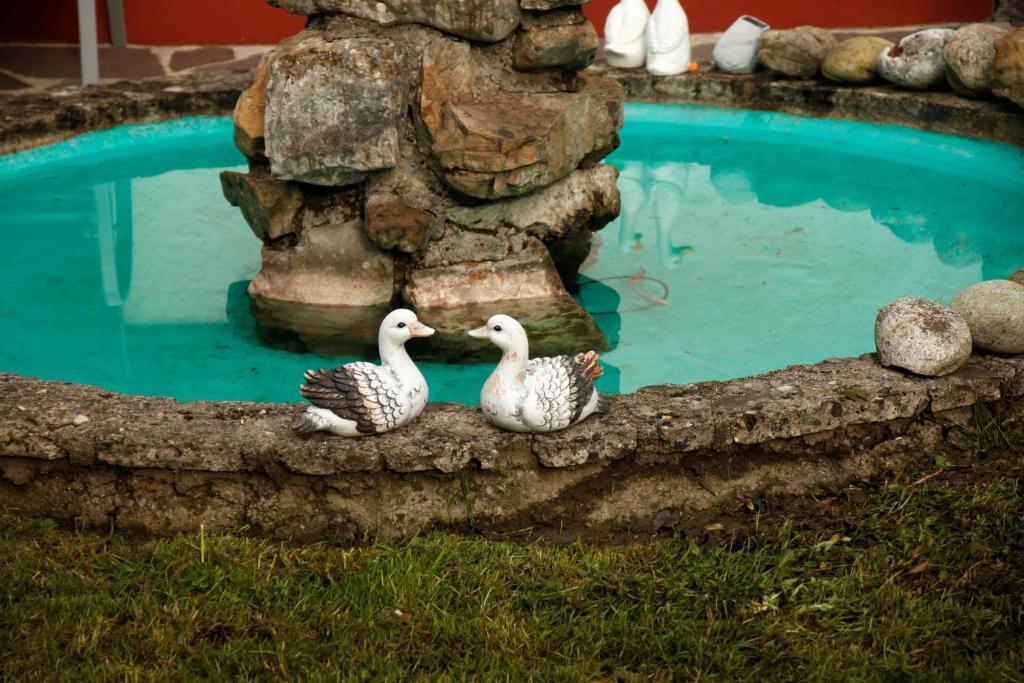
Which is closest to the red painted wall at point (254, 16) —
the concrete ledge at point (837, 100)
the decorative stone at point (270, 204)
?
the concrete ledge at point (837, 100)

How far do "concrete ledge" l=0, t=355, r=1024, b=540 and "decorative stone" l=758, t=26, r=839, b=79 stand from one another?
19.2 feet

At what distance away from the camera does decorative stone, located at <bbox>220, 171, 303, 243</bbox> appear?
18.9ft

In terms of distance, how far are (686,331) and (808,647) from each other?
2688 mm

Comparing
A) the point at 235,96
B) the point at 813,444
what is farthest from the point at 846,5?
the point at 813,444

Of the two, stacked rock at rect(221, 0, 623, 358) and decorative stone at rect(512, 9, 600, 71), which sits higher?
decorative stone at rect(512, 9, 600, 71)

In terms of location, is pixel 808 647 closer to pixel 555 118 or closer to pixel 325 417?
pixel 325 417

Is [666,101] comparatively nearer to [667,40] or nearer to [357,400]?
[667,40]

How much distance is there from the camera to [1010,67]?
7953 mm

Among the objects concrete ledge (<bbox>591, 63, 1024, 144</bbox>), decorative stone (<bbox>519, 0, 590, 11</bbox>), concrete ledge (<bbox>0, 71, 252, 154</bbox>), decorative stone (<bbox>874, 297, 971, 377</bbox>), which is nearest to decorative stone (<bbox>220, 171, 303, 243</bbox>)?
decorative stone (<bbox>519, 0, 590, 11</bbox>)

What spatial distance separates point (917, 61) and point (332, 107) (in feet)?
17.1

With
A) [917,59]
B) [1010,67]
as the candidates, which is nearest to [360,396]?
[1010,67]

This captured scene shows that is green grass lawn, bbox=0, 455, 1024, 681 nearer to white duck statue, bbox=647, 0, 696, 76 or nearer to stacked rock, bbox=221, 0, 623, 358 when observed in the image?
stacked rock, bbox=221, 0, 623, 358

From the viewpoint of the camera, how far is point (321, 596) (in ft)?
11.9

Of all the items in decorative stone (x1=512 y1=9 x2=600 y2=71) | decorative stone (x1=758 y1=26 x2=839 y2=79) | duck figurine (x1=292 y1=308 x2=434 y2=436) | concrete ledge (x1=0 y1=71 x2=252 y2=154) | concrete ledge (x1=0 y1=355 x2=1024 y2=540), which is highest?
decorative stone (x1=512 y1=9 x2=600 y2=71)
